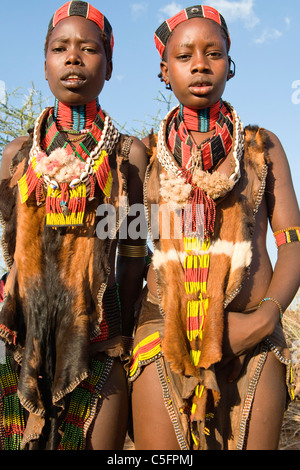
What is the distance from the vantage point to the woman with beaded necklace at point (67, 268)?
2588mm

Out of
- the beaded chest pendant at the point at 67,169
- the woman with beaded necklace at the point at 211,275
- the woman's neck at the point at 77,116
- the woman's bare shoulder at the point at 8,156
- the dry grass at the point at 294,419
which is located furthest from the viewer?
the dry grass at the point at 294,419

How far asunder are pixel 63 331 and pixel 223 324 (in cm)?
79

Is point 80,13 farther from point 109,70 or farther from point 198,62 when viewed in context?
point 198,62

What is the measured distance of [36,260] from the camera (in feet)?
8.80

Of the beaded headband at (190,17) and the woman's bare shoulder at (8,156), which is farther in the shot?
the woman's bare shoulder at (8,156)

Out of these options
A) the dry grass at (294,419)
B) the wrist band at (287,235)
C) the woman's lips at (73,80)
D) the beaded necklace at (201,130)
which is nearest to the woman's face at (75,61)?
the woman's lips at (73,80)

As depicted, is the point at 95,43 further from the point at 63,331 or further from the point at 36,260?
the point at 63,331

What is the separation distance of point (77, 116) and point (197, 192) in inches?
31.3

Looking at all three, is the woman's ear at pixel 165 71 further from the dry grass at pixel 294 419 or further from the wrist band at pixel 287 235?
the dry grass at pixel 294 419

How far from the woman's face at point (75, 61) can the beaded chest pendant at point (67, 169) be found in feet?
0.44

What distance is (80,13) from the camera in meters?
2.78

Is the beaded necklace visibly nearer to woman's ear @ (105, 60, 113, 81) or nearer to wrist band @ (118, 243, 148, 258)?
woman's ear @ (105, 60, 113, 81)

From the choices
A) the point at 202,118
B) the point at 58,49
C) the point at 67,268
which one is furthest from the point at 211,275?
the point at 58,49

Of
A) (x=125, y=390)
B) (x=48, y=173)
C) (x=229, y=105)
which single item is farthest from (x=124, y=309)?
(x=229, y=105)
